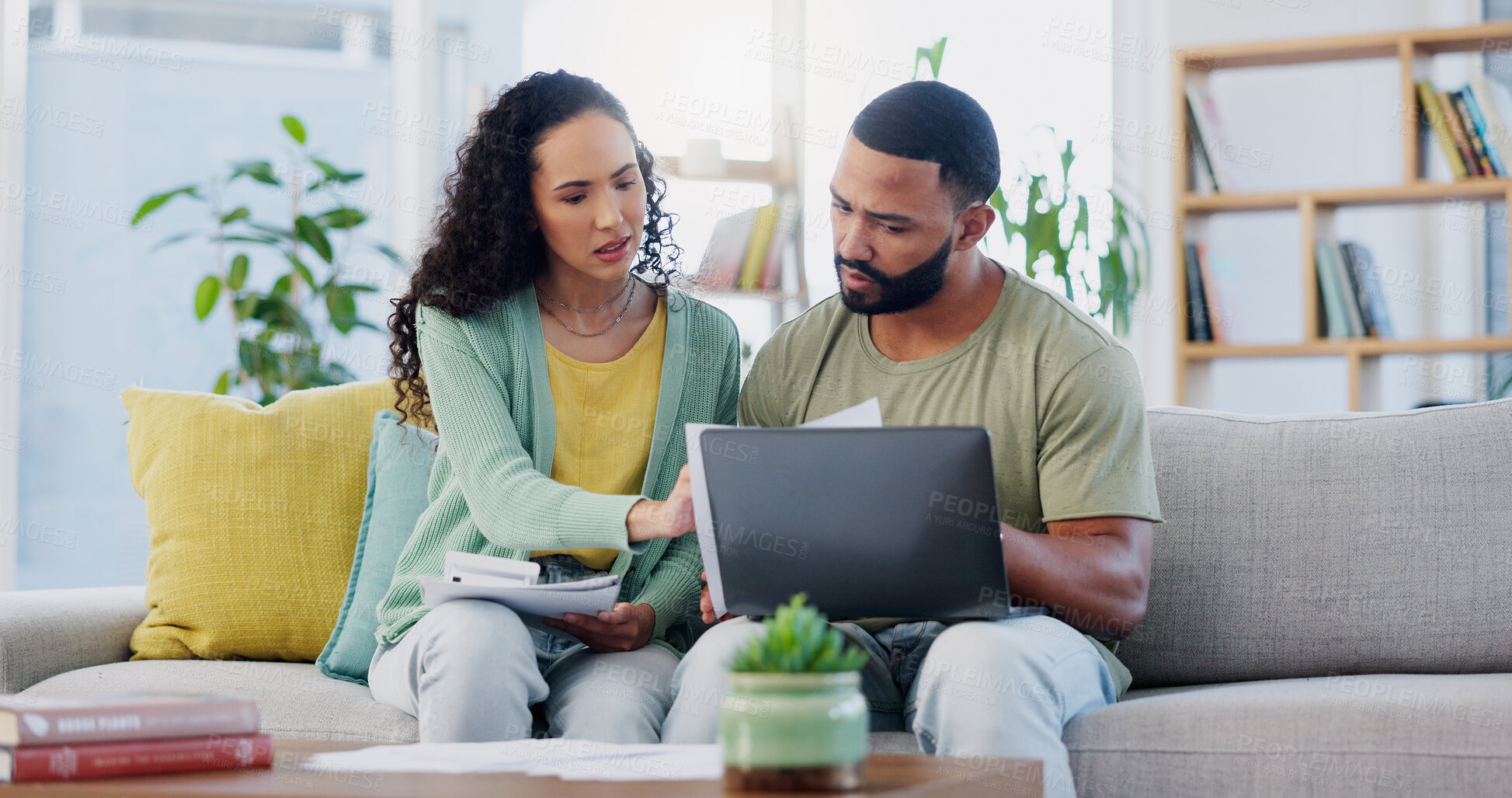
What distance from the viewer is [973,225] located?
172 cm

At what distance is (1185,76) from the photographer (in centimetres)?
337

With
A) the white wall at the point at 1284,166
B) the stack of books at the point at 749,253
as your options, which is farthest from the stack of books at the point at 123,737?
the white wall at the point at 1284,166

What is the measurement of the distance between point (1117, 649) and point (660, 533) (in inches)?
25.7

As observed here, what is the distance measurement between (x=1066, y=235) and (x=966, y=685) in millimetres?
2017

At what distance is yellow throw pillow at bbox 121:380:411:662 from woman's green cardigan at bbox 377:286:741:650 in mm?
214

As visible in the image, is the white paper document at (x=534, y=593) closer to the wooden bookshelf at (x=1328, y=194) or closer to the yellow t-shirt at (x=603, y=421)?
the yellow t-shirt at (x=603, y=421)

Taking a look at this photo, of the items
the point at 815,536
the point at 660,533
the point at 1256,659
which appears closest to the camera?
the point at 815,536

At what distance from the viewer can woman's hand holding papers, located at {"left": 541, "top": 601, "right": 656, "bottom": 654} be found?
1.57 m

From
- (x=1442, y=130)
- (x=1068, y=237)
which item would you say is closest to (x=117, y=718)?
(x=1068, y=237)

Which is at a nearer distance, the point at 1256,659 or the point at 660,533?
the point at 660,533

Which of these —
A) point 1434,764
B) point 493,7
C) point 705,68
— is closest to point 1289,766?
point 1434,764

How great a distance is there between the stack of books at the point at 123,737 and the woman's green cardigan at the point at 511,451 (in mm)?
539

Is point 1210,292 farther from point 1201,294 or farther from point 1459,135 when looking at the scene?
point 1459,135

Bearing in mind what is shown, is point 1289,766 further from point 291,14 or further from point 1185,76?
point 291,14
